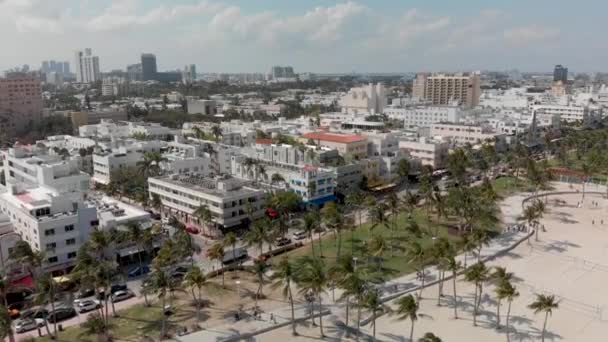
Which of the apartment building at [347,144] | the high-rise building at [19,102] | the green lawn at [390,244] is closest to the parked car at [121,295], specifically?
the green lawn at [390,244]

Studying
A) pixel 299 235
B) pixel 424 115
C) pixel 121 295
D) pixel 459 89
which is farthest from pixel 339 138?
pixel 459 89

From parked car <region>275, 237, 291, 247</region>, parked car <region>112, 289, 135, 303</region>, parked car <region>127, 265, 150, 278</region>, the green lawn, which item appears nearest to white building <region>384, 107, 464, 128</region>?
the green lawn

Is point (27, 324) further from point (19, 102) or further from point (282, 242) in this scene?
point (19, 102)

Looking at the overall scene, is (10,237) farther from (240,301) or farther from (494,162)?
(494,162)

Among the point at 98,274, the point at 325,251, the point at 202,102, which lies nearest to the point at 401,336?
the point at 325,251

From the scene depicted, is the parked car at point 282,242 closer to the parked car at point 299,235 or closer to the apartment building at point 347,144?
the parked car at point 299,235
